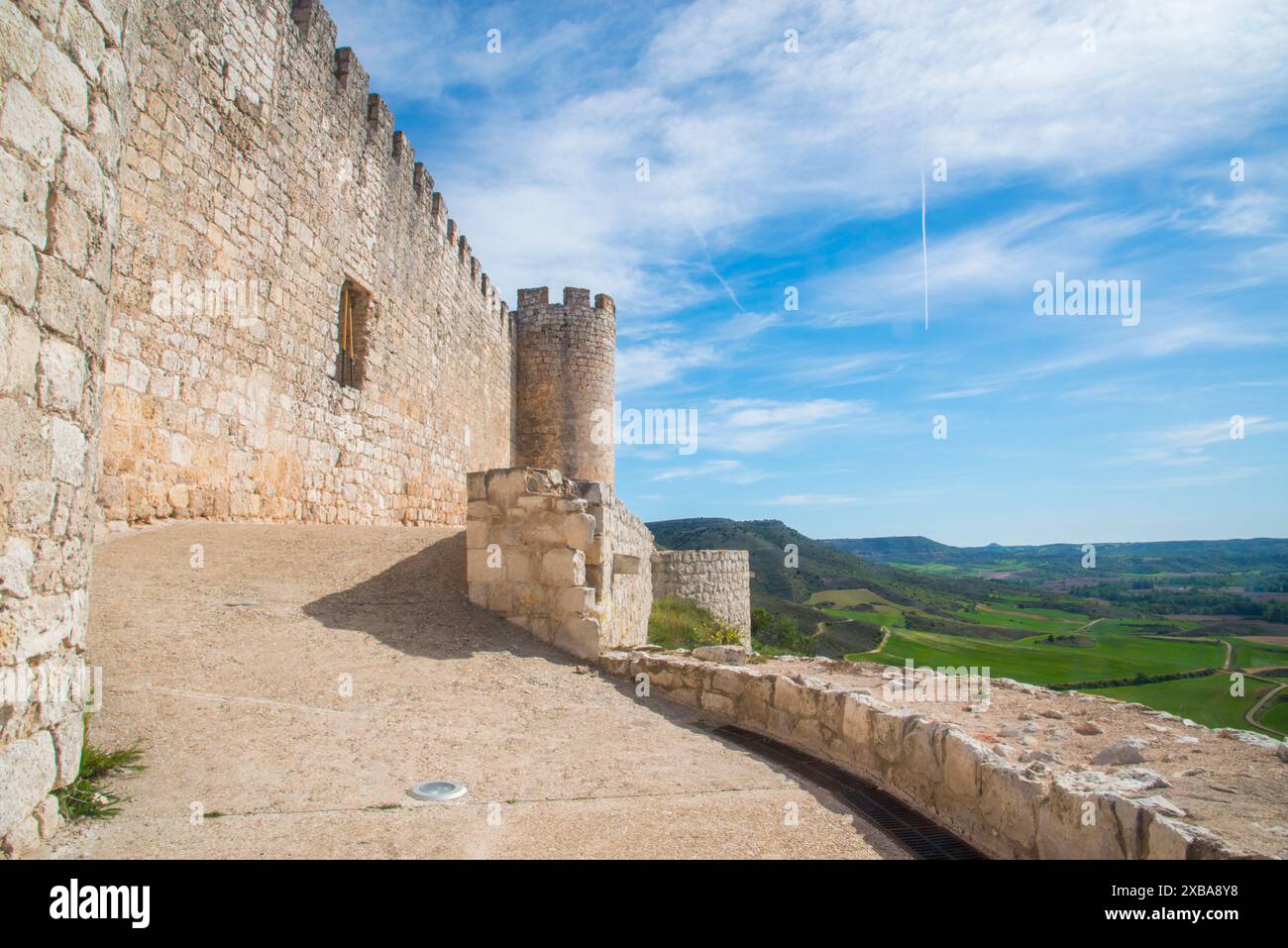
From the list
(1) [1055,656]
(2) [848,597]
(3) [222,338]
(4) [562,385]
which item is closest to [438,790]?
(3) [222,338]

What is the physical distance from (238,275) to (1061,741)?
30.3 feet

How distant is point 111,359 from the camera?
279 inches

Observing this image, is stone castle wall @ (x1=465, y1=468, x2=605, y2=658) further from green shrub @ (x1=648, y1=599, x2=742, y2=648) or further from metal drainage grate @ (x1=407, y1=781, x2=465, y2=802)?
green shrub @ (x1=648, y1=599, x2=742, y2=648)

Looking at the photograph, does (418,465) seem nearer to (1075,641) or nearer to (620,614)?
(620,614)

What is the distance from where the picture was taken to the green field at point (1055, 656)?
1942cm

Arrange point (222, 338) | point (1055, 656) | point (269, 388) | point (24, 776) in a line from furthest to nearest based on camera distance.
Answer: point (1055, 656) → point (269, 388) → point (222, 338) → point (24, 776)

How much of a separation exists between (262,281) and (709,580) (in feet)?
32.0

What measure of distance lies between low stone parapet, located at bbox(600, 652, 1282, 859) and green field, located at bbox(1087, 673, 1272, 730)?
23.5ft

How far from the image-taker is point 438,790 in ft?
11.3

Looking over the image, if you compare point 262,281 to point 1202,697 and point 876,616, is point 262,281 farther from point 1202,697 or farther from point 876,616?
point 876,616
